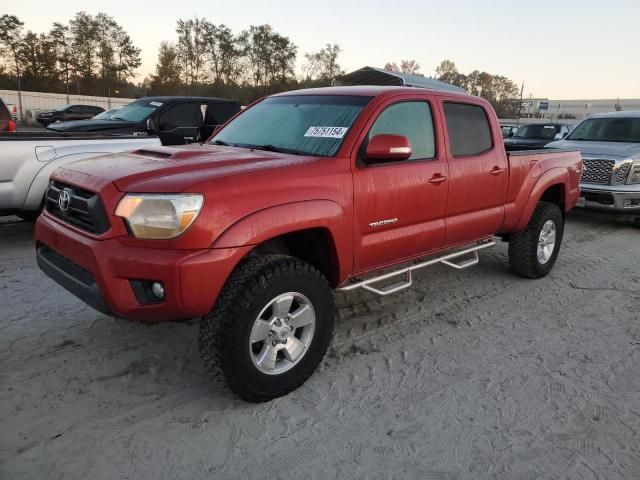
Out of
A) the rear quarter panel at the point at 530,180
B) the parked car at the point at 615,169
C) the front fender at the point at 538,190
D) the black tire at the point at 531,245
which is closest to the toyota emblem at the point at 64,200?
the rear quarter panel at the point at 530,180

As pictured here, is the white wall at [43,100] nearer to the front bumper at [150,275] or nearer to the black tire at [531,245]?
the black tire at [531,245]

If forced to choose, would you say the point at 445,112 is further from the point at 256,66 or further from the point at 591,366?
the point at 256,66

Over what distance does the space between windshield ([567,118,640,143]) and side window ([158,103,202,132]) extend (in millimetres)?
7226

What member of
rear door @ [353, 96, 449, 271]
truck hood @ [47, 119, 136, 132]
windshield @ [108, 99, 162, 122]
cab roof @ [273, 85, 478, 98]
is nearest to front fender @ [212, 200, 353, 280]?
rear door @ [353, 96, 449, 271]

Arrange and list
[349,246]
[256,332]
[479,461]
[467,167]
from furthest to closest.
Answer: [467,167]
[349,246]
[256,332]
[479,461]

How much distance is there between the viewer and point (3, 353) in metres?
3.40

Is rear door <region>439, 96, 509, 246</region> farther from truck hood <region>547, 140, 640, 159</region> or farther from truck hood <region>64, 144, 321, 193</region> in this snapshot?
truck hood <region>547, 140, 640, 159</region>

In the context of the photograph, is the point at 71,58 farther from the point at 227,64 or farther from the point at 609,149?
the point at 609,149

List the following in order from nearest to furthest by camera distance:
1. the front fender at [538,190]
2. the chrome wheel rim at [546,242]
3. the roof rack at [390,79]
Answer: the front fender at [538,190], the chrome wheel rim at [546,242], the roof rack at [390,79]

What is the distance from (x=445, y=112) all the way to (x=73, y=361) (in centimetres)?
328

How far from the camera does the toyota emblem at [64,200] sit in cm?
301

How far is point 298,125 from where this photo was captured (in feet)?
12.1

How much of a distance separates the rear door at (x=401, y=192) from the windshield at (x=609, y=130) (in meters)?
6.77

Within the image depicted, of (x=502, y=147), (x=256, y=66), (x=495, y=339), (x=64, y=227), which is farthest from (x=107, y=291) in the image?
(x=256, y=66)
